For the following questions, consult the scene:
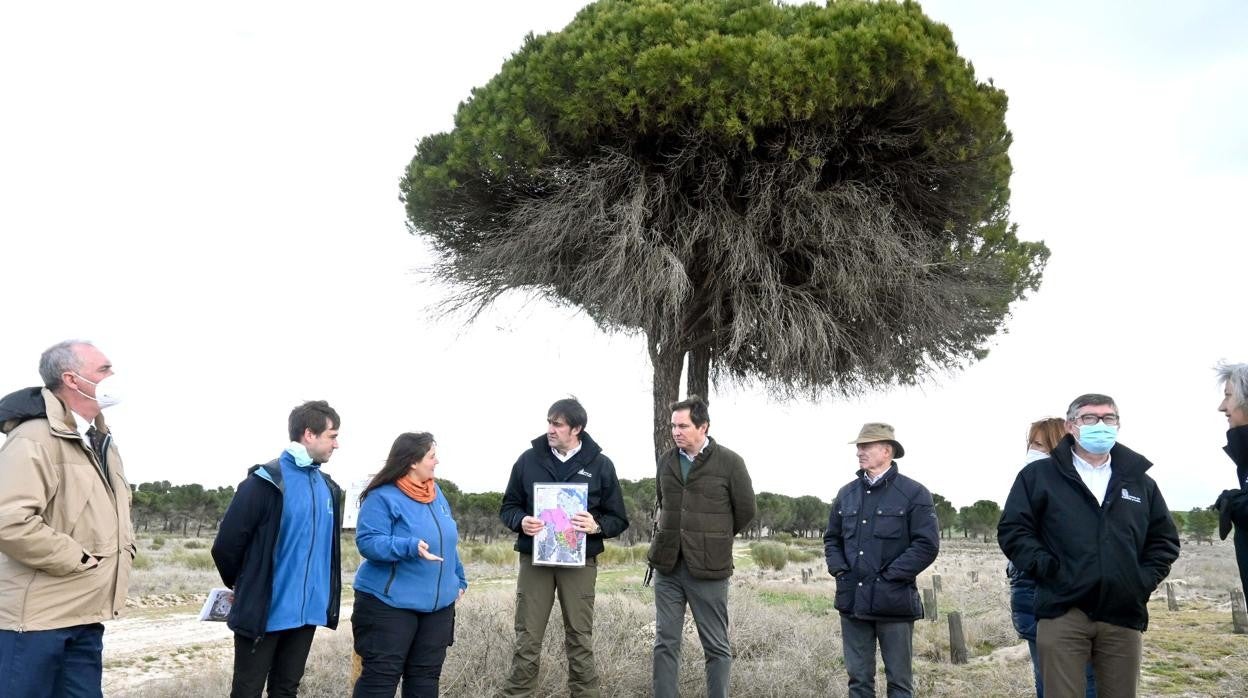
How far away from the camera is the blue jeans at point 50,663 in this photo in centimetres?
361

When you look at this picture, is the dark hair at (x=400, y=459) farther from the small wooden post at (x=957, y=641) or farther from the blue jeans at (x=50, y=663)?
the small wooden post at (x=957, y=641)

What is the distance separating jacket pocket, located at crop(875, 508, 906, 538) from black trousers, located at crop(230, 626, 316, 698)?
11.5 feet

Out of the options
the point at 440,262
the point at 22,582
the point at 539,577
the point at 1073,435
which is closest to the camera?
the point at 22,582

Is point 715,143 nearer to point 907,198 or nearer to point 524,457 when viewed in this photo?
point 907,198

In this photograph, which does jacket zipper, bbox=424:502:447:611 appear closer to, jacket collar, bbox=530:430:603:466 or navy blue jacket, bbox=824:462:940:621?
jacket collar, bbox=530:430:603:466

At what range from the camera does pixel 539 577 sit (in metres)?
5.69

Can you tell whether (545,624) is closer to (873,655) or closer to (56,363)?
(873,655)

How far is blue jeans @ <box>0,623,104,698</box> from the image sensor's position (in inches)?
142

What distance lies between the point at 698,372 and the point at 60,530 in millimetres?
8215

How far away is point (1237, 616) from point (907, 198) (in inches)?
291

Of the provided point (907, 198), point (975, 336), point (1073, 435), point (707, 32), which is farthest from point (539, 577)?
point (975, 336)

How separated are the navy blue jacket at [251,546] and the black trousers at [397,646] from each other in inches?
20.8

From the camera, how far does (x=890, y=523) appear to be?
5398 mm

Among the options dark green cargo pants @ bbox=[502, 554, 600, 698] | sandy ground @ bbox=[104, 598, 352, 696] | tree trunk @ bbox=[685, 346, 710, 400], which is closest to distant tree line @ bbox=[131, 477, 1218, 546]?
sandy ground @ bbox=[104, 598, 352, 696]
